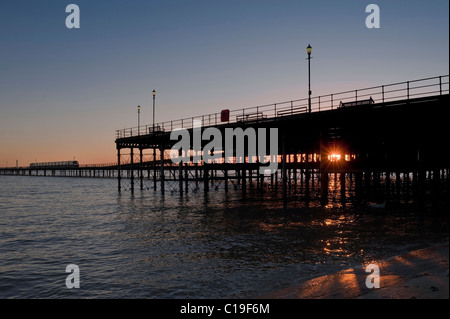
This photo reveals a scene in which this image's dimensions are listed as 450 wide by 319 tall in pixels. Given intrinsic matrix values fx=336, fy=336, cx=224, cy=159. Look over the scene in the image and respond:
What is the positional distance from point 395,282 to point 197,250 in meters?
8.41

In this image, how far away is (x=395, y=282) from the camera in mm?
7605

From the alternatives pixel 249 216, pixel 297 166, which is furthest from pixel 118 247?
pixel 297 166

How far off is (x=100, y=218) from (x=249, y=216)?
11305mm

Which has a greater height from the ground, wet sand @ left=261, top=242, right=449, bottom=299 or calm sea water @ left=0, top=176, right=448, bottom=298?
wet sand @ left=261, top=242, right=449, bottom=299

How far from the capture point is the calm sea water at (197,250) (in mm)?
10188

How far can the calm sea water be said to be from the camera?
33.4ft

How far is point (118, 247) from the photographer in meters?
15.5

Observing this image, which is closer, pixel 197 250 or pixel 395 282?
pixel 395 282

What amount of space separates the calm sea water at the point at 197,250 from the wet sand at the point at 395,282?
1.23 meters

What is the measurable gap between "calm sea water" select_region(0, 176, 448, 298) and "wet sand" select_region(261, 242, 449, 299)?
1233mm

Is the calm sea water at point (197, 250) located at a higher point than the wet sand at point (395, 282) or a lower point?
lower

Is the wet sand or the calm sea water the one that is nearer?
the wet sand
